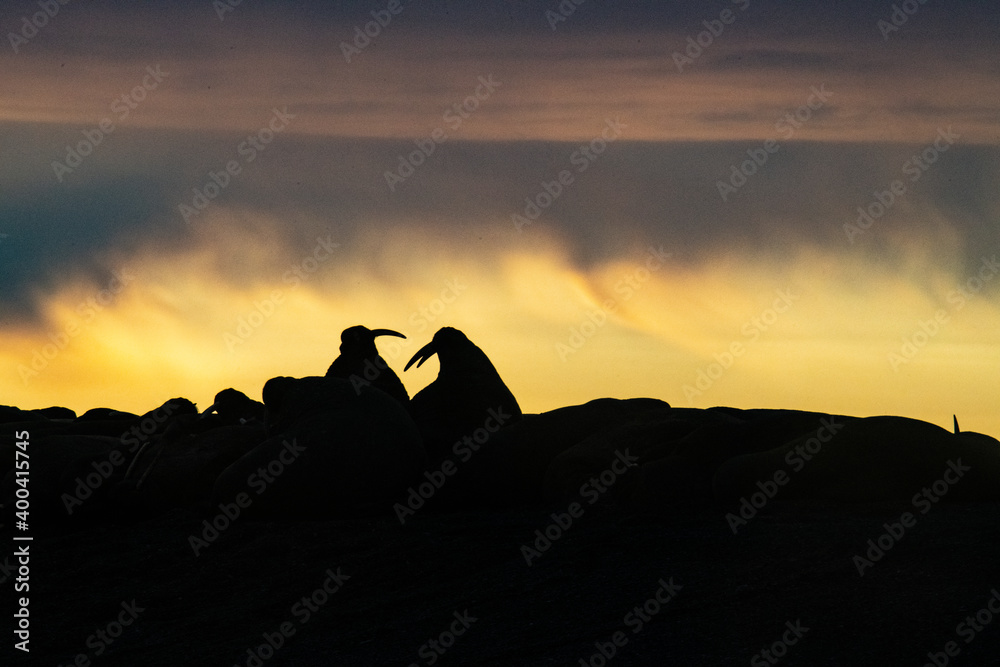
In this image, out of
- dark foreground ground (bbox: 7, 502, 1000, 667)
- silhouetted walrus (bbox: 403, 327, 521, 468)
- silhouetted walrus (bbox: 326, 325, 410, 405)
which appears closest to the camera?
dark foreground ground (bbox: 7, 502, 1000, 667)

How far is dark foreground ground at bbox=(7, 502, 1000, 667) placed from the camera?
671 cm

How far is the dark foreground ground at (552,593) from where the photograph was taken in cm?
671

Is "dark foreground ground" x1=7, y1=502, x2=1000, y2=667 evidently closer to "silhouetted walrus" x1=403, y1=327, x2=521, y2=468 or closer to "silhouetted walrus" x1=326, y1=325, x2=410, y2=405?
"silhouetted walrus" x1=403, y1=327, x2=521, y2=468

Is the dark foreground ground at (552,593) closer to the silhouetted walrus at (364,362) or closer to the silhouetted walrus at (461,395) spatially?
the silhouetted walrus at (461,395)

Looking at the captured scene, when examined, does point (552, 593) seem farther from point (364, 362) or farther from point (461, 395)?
point (364, 362)

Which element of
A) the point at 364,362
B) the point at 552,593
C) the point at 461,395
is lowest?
the point at 552,593

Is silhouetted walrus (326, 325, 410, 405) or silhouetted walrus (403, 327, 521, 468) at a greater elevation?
silhouetted walrus (326, 325, 410, 405)

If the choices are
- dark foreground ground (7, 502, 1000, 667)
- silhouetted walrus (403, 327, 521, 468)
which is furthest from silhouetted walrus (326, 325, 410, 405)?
dark foreground ground (7, 502, 1000, 667)

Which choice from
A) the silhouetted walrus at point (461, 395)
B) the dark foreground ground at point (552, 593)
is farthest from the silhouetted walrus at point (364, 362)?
the dark foreground ground at point (552, 593)

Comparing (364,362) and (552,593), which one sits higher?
(364,362)

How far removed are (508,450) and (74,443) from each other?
5448 mm

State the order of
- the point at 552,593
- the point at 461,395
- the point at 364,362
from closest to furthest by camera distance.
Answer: the point at 552,593 → the point at 461,395 → the point at 364,362

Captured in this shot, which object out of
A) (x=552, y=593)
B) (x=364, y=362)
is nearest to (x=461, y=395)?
(x=364, y=362)

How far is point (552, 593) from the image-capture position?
7.84 meters
